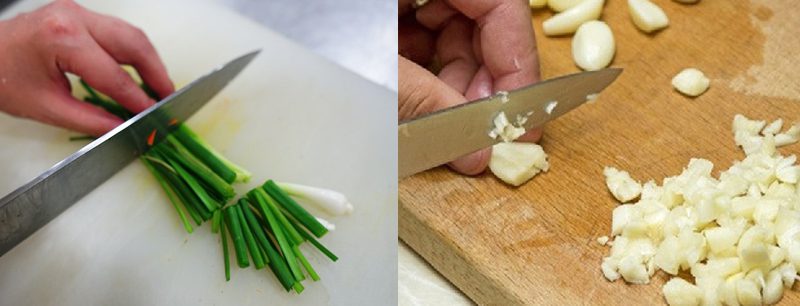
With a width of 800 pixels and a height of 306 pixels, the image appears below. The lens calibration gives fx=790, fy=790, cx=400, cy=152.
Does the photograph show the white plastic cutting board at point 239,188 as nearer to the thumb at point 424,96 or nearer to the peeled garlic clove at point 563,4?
the thumb at point 424,96

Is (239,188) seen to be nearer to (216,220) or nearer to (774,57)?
(216,220)

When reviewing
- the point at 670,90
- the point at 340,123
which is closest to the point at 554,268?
the point at 670,90

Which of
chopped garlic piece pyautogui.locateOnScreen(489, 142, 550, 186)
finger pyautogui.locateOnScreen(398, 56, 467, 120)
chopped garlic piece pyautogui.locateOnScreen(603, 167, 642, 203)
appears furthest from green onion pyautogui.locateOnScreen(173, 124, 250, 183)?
chopped garlic piece pyautogui.locateOnScreen(603, 167, 642, 203)

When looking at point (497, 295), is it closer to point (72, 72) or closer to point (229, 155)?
point (229, 155)

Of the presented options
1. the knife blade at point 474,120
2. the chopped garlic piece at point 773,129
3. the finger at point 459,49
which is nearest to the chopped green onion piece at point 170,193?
the knife blade at point 474,120

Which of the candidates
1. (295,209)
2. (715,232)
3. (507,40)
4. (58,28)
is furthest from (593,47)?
(58,28)

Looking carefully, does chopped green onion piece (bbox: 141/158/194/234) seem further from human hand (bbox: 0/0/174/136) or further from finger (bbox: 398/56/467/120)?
finger (bbox: 398/56/467/120)
